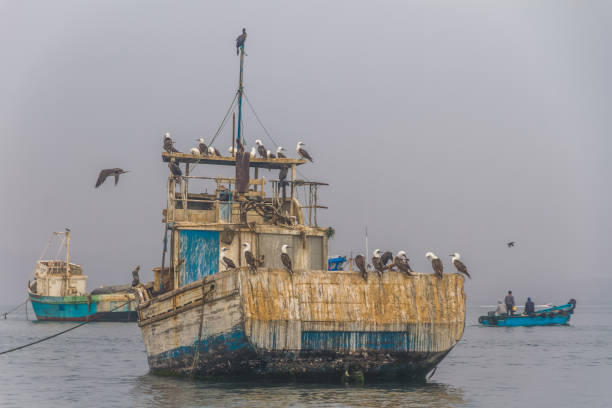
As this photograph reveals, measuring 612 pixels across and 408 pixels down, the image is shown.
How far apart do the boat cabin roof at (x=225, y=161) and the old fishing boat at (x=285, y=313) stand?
5.84ft

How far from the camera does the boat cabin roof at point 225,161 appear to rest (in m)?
22.8

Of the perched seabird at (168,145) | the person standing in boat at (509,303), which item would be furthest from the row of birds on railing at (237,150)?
the person standing in boat at (509,303)

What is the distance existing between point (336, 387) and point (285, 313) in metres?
2.46

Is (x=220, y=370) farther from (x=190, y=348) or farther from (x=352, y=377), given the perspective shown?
(x=352, y=377)

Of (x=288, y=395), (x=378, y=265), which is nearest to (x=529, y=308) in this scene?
(x=378, y=265)

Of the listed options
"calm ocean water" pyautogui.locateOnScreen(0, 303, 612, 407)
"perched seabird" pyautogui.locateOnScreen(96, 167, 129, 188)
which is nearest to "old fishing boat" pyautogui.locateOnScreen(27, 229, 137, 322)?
"calm ocean water" pyautogui.locateOnScreen(0, 303, 612, 407)

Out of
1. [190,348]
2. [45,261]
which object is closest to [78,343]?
[45,261]

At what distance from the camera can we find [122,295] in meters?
59.5

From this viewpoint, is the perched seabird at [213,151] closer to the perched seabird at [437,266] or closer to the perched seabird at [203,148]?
the perched seabird at [203,148]

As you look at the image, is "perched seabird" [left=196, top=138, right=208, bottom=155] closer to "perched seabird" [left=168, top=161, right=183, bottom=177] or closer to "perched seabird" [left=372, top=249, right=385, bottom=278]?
"perched seabird" [left=168, top=161, right=183, bottom=177]

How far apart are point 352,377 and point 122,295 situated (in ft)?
144

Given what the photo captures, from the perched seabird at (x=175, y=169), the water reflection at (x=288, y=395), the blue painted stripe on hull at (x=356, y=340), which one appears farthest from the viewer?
the perched seabird at (x=175, y=169)

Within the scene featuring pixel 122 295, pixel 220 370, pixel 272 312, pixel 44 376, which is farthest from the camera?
pixel 122 295

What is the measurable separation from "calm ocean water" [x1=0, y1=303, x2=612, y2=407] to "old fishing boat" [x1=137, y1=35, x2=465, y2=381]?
25.4 inches
